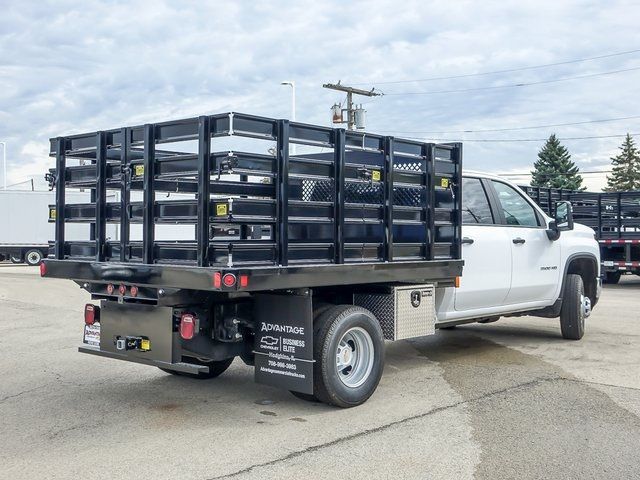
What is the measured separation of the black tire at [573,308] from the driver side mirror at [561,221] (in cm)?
81

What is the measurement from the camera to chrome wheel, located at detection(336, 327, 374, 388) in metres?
6.14

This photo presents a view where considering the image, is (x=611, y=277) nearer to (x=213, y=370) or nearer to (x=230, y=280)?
(x=213, y=370)

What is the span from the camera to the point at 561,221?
8930 millimetres

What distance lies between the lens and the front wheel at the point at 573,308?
370 inches

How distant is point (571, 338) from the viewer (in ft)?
31.6

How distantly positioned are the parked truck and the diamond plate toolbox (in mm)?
12243

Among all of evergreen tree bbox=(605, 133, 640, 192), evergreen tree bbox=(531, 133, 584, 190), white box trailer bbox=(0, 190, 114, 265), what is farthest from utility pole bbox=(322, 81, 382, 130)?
evergreen tree bbox=(605, 133, 640, 192)

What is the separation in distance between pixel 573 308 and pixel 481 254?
2.34 metres

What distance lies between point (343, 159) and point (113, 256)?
2.19 m

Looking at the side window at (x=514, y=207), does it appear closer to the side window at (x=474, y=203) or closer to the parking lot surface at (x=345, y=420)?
the side window at (x=474, y=203)

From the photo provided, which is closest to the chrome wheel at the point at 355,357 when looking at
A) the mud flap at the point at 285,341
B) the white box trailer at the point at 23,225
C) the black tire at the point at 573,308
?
the mud flap at the point at 285,341

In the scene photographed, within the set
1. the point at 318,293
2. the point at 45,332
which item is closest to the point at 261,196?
the point at 318,293

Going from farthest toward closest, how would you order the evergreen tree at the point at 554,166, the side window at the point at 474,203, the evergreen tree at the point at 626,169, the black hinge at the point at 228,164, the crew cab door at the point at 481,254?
the evergreen tree at the point at 626,169, the evergreen tree at the point at 554,166, the side window at the point at 474,203, the crew cab door at the point at 481,254, the black hinge at the point at 228,164

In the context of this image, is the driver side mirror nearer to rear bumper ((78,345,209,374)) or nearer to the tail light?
rear bumper ((78,345,209,374))
